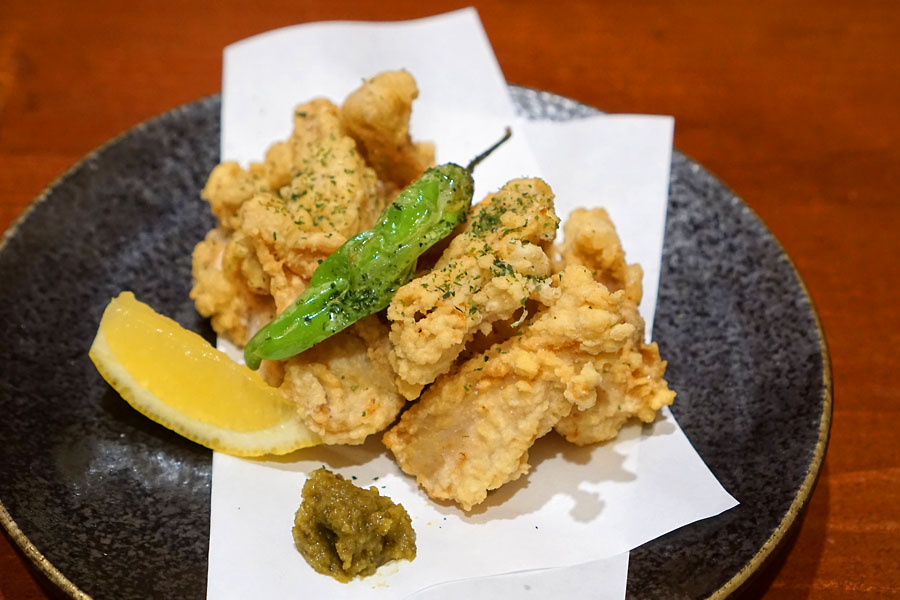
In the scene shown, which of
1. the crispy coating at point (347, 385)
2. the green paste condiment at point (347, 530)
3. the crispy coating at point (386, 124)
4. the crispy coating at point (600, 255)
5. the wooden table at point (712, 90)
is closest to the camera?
the green paste condiment at point (347, 530)

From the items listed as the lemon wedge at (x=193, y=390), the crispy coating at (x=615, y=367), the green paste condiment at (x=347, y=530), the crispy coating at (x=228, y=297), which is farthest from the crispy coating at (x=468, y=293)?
the crispy coating at (x=228, y=297)

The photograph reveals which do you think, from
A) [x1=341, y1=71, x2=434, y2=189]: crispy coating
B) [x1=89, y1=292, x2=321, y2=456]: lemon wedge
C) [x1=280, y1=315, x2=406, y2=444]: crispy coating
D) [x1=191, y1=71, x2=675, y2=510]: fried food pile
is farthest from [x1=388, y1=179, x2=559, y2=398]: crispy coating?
[x1=341, y1=71, x2=434, y2=189]: crispy coating

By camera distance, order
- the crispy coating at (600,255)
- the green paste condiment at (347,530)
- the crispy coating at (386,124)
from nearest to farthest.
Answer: the green paste condiment at (347,530)
the crispy coating at (600,255)
the crispy coating at (386,124)

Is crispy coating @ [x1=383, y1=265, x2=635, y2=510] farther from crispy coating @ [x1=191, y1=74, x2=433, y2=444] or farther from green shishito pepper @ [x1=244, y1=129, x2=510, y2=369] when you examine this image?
green shishito pepper @ [x1=244, y1=129, x2=510, y2=369]

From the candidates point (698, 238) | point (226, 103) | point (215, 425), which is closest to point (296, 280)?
point (215, 425)

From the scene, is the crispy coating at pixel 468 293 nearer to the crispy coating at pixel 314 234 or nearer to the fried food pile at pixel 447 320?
the fried food pile at pixel 447 320

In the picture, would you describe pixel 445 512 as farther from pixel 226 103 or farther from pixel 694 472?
pixel 226 103

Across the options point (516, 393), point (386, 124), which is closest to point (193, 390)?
point (516, 393)

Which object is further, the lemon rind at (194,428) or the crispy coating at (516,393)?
the lemon rind at (194,428)
